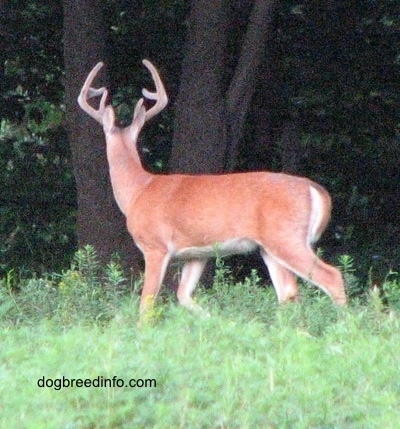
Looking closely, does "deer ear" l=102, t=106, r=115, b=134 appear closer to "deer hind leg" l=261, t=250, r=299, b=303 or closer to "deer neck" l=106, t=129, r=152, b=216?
"deer neck" l=106, t=129, r=152, b=216

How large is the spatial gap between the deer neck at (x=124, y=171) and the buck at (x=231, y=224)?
0.07 ft

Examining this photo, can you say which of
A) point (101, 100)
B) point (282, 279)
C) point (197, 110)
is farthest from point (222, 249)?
point (197, 110)

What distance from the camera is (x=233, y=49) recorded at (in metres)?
11.5

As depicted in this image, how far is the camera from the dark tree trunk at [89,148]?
11.1m

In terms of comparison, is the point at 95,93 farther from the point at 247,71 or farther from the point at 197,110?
the point at 247,71

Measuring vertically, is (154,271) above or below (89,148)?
below

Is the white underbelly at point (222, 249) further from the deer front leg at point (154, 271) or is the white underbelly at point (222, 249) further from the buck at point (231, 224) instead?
the deer front leg at point (154, 271)

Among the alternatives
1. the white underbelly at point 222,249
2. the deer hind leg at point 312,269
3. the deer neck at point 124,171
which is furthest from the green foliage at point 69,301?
the deer neck at point 124,171

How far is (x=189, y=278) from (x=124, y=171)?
112 cm

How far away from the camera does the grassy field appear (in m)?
5.33

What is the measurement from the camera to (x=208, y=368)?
231 inches

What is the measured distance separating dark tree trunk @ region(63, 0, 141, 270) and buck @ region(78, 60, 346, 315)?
47.5 inches

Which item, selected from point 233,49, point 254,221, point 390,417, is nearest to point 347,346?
point 390,417

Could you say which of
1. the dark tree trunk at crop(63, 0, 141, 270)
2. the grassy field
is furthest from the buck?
the dark tree trunk at crop(63, 0, 141, 270)
